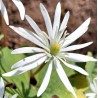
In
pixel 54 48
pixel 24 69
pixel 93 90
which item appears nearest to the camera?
pixel 24 69

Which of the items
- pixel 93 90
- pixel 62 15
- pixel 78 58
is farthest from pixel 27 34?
pixel 62 15

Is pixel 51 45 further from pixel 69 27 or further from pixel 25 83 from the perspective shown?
pixel 69 27

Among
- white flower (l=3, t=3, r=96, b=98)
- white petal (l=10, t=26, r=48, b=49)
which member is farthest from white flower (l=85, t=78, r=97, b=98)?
white petal (l=10, t=26, r=48, b=49)

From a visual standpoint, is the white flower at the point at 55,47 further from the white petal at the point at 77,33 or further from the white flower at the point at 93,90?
the white flower at the point at 93,90

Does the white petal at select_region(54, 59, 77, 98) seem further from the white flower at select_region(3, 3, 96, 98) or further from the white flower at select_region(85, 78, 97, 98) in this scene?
the white flower at select_region(85, 78, 97, 98)

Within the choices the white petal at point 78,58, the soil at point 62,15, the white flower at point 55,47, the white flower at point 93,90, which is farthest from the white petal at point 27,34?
the soil at point 62,15

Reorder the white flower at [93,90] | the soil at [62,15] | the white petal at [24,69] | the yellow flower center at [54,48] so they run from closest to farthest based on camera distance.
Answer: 1. the white petal at [24,69]
2. the yellow flower center at [54,48]
3. the white flower at [93,90]
4. the soil at [62,15]

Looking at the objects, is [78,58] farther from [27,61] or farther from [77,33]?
[27,61]

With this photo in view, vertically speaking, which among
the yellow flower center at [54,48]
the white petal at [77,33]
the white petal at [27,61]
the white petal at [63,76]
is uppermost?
the white petal at [77,33]

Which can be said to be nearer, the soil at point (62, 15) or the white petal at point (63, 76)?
the white petal at point (63, 76)
